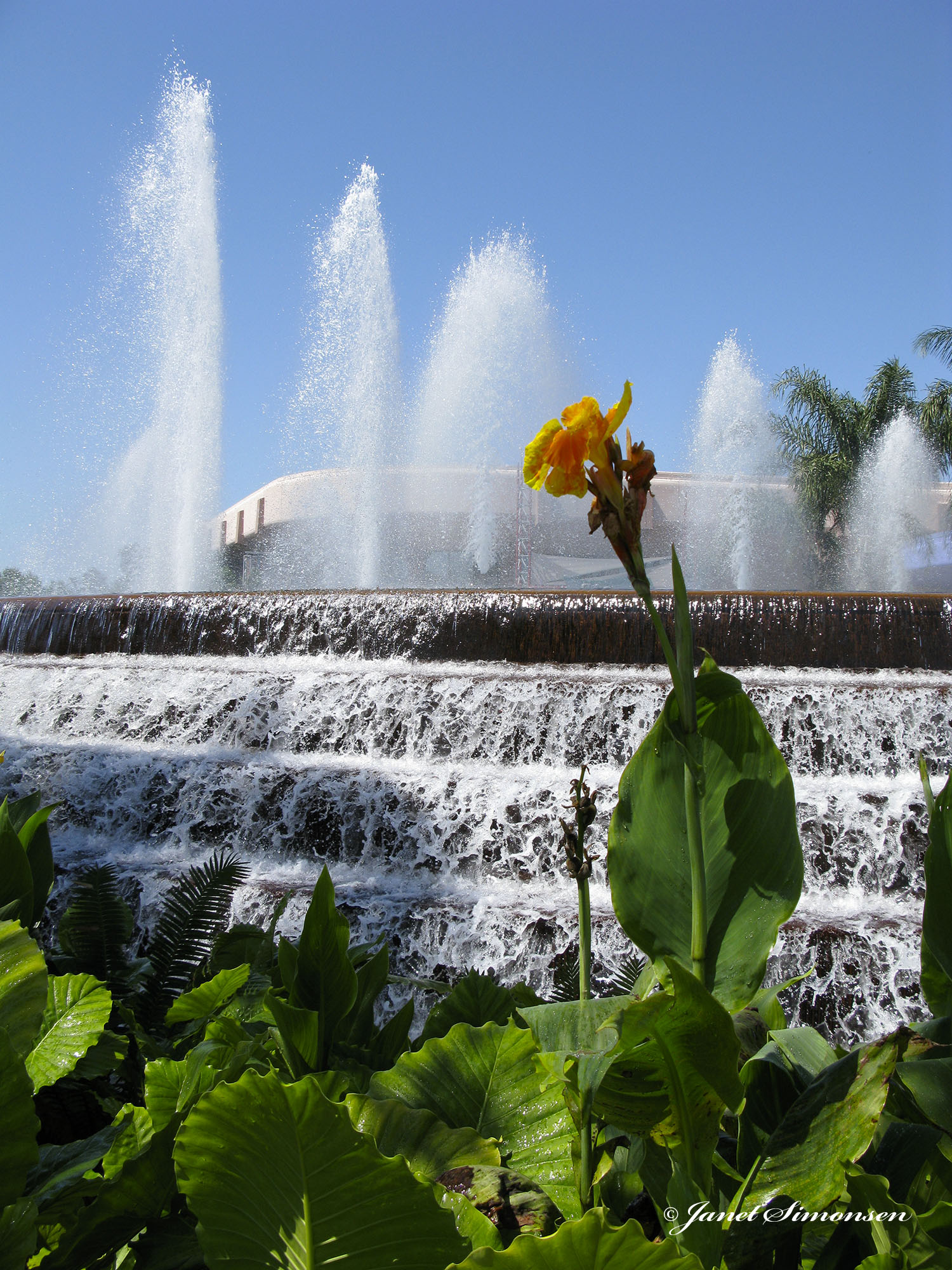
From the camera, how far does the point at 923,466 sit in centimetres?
2444

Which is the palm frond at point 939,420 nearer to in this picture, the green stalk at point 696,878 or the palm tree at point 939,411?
the palm tree at point 939,411

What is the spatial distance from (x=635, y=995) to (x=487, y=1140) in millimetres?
188

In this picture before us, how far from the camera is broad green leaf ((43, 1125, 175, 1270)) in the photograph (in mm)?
607

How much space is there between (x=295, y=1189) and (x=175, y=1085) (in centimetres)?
33

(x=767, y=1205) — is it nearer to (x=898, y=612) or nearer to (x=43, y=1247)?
(x=43, y=1247)

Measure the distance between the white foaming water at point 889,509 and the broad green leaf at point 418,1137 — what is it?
22.7 meters

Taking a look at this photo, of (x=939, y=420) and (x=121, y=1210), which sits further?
(x=939, y=420)

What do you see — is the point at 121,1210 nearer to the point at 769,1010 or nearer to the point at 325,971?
the point at 325,971

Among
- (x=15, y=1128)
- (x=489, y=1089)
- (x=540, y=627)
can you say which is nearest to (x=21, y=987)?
(x=15, y=1128)

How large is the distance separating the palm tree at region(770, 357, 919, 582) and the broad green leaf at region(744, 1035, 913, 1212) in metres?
24.8

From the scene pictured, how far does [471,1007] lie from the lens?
94 cm

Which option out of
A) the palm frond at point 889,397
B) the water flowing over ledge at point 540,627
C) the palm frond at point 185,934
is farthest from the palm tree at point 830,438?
the palm frond at point 185,934

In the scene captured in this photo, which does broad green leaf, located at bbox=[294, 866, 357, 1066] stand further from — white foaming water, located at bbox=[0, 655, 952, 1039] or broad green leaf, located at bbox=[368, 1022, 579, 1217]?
white foaming water, located at bbox=[0, 655, 952, 1039]

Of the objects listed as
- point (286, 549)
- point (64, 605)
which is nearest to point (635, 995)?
point (64, 605)
